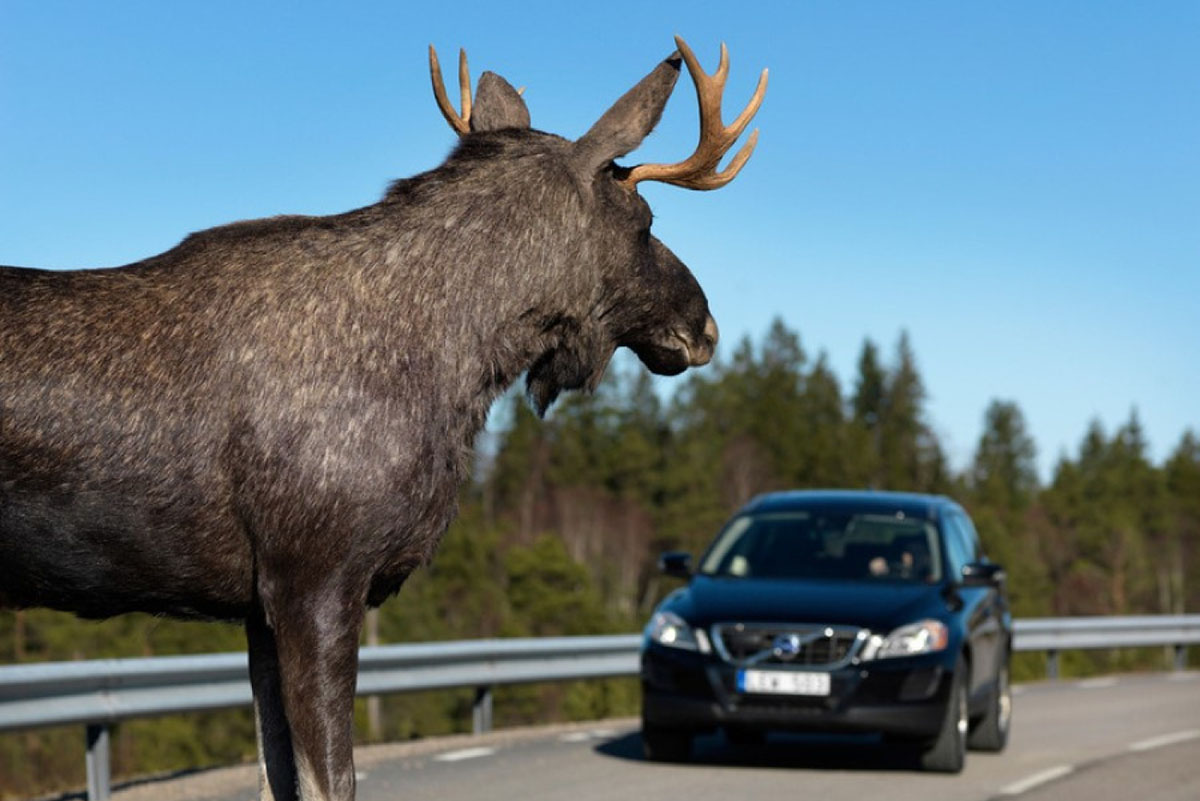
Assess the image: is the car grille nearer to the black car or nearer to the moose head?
the black car

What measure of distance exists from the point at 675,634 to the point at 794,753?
171 centimetres

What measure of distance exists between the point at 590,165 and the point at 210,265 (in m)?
1.32

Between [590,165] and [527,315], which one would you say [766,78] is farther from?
[527,315]

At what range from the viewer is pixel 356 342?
5.76 meters

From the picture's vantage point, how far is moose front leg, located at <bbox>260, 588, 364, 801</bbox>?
18.4ft

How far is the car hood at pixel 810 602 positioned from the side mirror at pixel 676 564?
171 millimetres

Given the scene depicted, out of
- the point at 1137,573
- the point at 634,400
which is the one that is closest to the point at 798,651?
the point at 634,400

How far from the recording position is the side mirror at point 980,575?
12.9 meters

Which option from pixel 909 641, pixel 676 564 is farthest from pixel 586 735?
pixel 909 641

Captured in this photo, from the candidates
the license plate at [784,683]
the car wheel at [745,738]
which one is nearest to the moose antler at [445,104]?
the license plate at [784,683]

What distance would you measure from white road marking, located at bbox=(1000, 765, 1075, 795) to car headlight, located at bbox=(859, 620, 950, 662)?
0.92 metres

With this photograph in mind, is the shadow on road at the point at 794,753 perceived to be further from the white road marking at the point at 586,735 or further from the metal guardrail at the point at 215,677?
the metal guardrail at the point at 215,677

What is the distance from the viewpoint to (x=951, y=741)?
12102 mm

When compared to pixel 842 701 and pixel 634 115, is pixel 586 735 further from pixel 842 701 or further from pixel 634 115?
pixel 634 115
